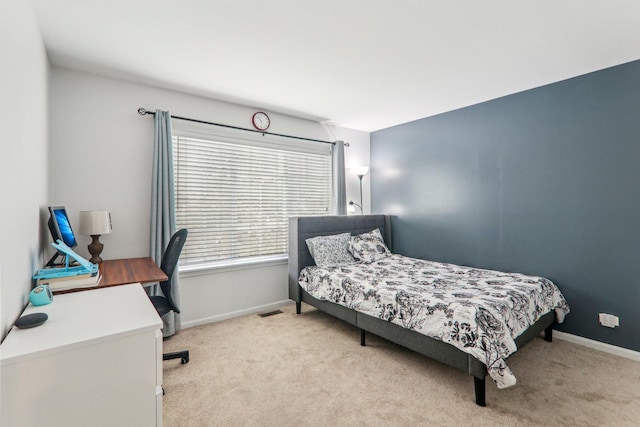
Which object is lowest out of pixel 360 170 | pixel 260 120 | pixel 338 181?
pixel 338 181

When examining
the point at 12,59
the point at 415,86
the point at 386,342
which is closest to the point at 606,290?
the point at 386,342

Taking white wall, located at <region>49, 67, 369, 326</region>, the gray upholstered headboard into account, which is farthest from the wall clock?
the gray upholstered headboard

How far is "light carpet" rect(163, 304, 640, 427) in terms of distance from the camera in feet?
6.16

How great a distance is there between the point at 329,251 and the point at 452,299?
1.69 m

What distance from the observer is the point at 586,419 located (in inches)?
72.7

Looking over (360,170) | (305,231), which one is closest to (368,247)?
(305,231)

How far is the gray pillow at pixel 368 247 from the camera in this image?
12.8 ft

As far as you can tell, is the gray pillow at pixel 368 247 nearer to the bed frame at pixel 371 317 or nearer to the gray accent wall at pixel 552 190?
the bed frame at pixel 371 317

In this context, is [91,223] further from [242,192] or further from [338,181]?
[338,181]

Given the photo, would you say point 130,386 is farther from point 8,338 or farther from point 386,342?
point 386,342

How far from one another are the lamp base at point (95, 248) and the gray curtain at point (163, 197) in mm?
436

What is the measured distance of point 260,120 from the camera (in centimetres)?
382

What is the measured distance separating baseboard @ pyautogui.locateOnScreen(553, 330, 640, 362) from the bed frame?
168 mm

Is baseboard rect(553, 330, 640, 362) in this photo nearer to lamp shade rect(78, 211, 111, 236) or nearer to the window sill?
the window sill
